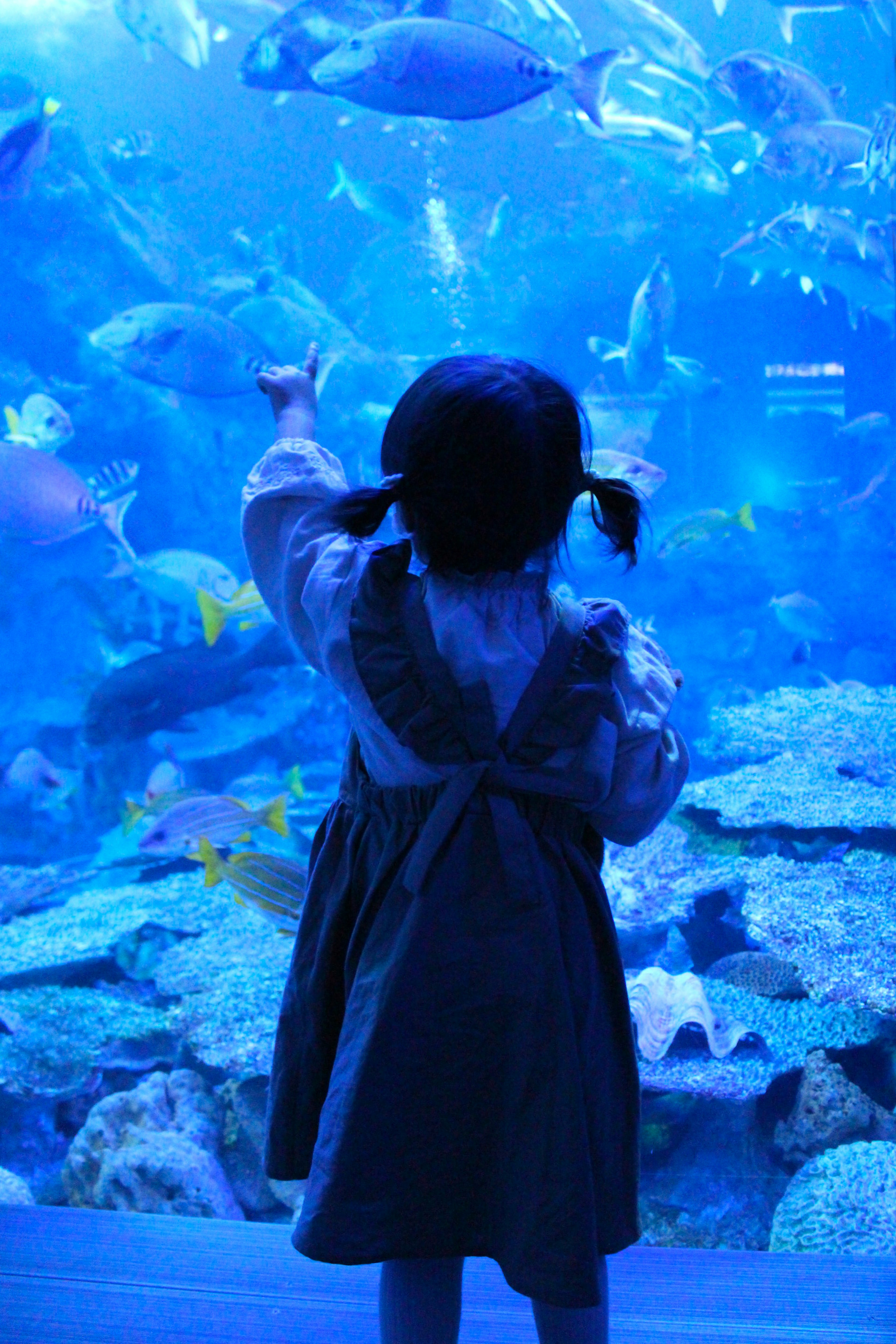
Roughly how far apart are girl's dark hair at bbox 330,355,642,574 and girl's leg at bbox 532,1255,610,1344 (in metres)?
0.78

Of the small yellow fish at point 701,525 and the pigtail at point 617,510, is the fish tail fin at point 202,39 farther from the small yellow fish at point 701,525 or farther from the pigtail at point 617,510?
the pigtail at point 617,510

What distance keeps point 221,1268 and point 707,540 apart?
3.95m

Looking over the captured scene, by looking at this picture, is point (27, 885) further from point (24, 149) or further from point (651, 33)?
point (651, 33)

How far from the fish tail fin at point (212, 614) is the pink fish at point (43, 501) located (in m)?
0.59

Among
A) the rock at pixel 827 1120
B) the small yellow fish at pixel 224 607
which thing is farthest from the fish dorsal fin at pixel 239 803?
the rock at pixel 827 1120

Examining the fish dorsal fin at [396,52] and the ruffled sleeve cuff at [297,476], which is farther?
the fish dorsal fin at [396,52]

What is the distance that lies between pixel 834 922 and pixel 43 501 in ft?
10.7

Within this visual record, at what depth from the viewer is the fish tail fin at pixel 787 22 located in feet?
14.3

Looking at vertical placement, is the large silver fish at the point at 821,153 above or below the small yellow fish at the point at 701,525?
above

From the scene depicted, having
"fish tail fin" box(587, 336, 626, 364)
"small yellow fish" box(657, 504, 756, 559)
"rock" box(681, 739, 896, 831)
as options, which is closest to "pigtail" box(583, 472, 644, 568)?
"rock" box(681, 739, 896, 831)

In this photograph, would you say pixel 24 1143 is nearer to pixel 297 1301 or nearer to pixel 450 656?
pixel 297 1301

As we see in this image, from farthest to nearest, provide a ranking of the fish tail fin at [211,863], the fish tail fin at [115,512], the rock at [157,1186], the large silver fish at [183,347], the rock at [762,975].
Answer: the large silver fish at [183,347] < the fish tail fin at [115,512] < the fish tail fin at [211,863] < the rock at [762,975] < the rock at [157,1186]

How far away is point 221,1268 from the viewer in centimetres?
136

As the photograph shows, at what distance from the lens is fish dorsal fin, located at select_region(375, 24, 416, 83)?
2.91 metres
